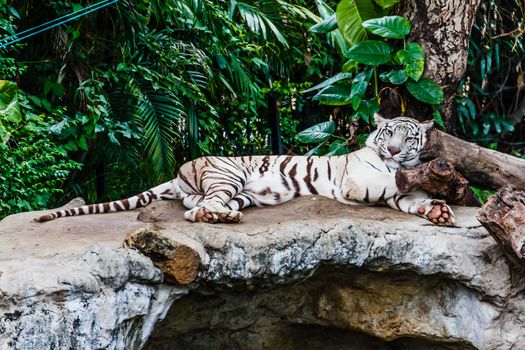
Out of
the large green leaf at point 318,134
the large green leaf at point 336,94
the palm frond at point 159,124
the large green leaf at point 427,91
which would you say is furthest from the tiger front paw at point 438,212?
the palm frond at point 159,124

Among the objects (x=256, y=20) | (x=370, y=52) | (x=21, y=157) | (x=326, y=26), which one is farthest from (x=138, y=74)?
(x=370, y=52)

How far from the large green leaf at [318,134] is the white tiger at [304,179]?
3.09 ft

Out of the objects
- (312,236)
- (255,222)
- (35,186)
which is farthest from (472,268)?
(35,186)

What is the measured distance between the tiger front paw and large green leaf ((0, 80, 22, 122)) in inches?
115

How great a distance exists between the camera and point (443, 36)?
17.4ft

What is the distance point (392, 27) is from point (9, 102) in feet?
9.32

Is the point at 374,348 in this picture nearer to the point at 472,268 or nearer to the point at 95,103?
the point at 472,268

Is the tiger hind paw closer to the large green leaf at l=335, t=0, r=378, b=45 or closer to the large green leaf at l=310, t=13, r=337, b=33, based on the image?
the large green leaf at l=335, t=0, r=378, b=45

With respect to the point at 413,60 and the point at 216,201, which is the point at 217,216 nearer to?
the point at 216,201

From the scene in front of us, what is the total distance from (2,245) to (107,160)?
3.20 m

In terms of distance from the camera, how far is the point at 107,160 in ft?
21.9

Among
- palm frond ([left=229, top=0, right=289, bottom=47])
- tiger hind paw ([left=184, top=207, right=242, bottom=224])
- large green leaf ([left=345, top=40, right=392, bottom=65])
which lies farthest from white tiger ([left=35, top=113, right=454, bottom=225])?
palm frond ([left=229, top=0, right=289, bottom=47])

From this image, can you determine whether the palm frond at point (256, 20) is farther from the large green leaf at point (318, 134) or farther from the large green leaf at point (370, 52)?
the large green leaf at point (370, 52)

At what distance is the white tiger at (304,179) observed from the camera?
4.45 metres
